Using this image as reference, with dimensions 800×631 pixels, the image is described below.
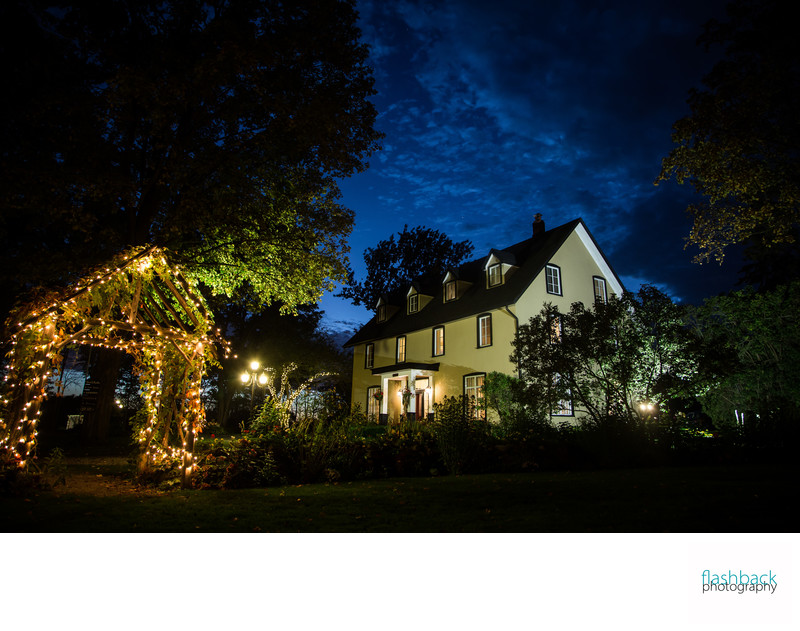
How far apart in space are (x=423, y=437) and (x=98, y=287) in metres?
7.11

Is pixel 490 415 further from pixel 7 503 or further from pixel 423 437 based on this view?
pixel 7 503

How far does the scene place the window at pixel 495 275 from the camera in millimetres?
21844

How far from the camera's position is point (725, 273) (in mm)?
42719

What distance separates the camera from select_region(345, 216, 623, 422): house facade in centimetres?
1977

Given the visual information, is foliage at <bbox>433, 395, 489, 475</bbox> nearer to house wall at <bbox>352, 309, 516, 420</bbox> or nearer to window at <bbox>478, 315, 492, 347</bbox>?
house wall at <bbox>352, 309, 516, 420</bbox>

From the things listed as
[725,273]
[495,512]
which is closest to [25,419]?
[495,512]

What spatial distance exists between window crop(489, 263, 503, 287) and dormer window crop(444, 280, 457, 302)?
2541 millimetres

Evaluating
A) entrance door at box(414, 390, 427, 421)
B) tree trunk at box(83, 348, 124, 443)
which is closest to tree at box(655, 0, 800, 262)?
entrance door at box(414, 390, 427, 421)

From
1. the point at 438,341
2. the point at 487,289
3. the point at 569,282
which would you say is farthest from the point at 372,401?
the point at 569,282

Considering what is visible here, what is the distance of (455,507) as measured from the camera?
551 cm

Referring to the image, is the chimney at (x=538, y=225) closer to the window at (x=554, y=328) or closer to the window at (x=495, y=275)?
the window at (x=495, y=275)

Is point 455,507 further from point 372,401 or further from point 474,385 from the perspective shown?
point 372,401

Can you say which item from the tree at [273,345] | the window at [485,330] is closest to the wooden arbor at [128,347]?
the window at [485,330]

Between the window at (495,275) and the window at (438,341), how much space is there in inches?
139
